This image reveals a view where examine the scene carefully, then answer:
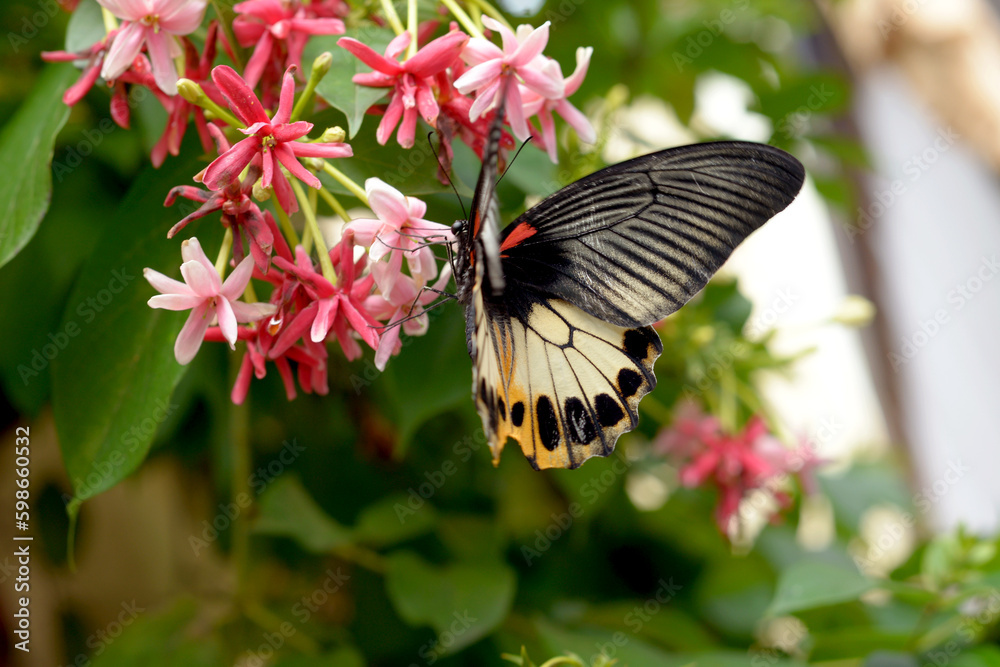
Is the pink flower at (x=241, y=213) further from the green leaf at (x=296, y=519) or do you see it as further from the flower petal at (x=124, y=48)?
the green leaf at (x=296, y=519)

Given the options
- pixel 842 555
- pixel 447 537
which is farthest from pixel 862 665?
pixel 447 537

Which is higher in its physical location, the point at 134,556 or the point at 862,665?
the point at 862,665

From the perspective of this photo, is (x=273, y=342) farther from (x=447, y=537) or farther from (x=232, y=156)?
(x=447, y=537)

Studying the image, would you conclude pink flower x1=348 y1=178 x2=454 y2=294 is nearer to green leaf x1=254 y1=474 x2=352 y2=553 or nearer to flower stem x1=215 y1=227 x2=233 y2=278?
flower stem x1=215 y1=227 x2=233 y2=278

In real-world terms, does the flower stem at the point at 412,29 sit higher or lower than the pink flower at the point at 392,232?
higher

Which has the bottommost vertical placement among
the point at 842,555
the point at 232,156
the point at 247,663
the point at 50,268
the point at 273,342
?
the point at 247,663
